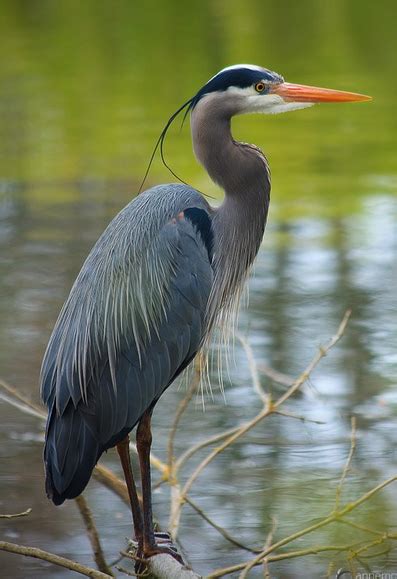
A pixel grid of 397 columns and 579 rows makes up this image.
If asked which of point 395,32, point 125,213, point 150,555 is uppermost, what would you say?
point 125,213

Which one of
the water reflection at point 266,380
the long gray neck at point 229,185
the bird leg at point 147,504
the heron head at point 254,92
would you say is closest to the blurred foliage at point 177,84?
the water reflection at point 266,380

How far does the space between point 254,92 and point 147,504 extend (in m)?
1.21

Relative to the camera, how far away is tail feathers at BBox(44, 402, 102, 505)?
11.2 ft

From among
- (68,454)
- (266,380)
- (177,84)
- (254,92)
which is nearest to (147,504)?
(68,454)

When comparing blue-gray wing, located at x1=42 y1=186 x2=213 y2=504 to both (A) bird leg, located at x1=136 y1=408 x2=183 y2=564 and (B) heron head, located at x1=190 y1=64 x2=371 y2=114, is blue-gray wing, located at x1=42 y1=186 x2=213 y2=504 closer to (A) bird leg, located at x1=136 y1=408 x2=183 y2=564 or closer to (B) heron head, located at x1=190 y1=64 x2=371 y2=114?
(A) bird leg, located at x1=136 y1=408 x2=183 y2=564

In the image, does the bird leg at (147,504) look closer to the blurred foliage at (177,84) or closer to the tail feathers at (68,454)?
the tail feathers at (68,454)

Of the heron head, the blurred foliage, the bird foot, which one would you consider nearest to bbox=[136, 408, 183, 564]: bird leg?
the bird foot

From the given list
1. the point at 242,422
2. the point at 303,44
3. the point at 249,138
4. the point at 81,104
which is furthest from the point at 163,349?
the point at 303,44

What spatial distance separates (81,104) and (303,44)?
3.76 metres

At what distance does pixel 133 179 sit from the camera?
31.5 ft

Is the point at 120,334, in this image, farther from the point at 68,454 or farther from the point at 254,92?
the point at 254,92

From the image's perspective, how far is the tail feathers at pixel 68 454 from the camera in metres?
3.43

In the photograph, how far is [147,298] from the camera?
3.62 m

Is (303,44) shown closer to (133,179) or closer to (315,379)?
(133,179)
